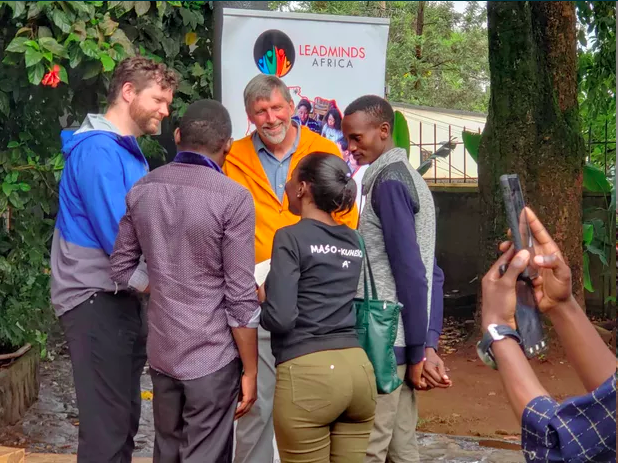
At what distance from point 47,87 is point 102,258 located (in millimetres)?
1789

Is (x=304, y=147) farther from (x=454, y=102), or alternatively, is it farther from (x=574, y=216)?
(x=454, y=102)

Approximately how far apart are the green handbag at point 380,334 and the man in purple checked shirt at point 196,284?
39cm

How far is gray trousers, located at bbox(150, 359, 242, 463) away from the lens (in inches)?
118

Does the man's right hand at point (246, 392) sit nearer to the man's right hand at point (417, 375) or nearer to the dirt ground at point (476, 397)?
the man's right hand at point (417, 375)

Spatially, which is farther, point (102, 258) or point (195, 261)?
point (102, 258)

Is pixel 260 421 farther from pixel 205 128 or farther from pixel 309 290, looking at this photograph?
pixel 205 128

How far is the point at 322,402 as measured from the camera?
9.39ft

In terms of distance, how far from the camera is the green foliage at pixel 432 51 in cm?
2183

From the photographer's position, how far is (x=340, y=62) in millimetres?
4230

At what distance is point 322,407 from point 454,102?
986 inches

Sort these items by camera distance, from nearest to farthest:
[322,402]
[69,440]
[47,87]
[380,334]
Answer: [322,402]
[380,334]
[47,87]
[69,440]

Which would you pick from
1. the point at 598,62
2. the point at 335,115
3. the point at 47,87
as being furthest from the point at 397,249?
the point at 598,62

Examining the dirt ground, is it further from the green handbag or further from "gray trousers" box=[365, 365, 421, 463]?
the green handbag

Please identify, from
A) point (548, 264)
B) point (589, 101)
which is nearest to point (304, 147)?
point (548, 264)
